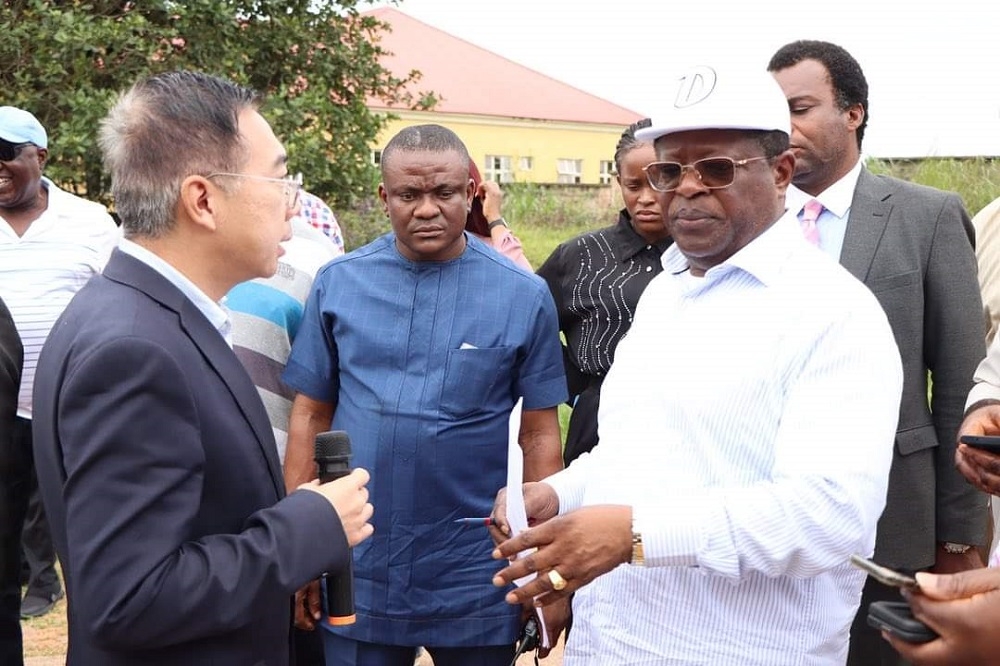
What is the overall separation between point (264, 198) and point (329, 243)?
230 centimetres

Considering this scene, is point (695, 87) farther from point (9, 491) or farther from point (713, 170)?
point (9, 491)

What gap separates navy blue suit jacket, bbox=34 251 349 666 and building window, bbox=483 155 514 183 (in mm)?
40097

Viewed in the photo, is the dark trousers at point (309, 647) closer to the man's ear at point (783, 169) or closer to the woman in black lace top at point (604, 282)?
the woman in black lace top at point (604, 282)

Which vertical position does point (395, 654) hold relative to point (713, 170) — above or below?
below

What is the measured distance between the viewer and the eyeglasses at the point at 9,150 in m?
5.84

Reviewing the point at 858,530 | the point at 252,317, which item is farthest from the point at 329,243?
the point at 858,530

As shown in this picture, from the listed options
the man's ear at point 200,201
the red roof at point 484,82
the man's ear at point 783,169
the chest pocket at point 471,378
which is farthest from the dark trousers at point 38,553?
the red roof at point 484,82

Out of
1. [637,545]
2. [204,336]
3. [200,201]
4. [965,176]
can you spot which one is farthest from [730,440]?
[965,176]

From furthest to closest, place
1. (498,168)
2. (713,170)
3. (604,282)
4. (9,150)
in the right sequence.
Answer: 1. (498,168)
2. (9,150)
3. (604,282)
4. (713,170)

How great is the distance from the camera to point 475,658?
358 centimetres

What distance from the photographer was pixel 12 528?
117 inches

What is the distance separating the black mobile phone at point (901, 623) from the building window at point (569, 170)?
43.9m

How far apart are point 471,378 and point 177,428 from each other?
5.02 ft

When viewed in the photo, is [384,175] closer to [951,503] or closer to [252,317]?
[252,317]
